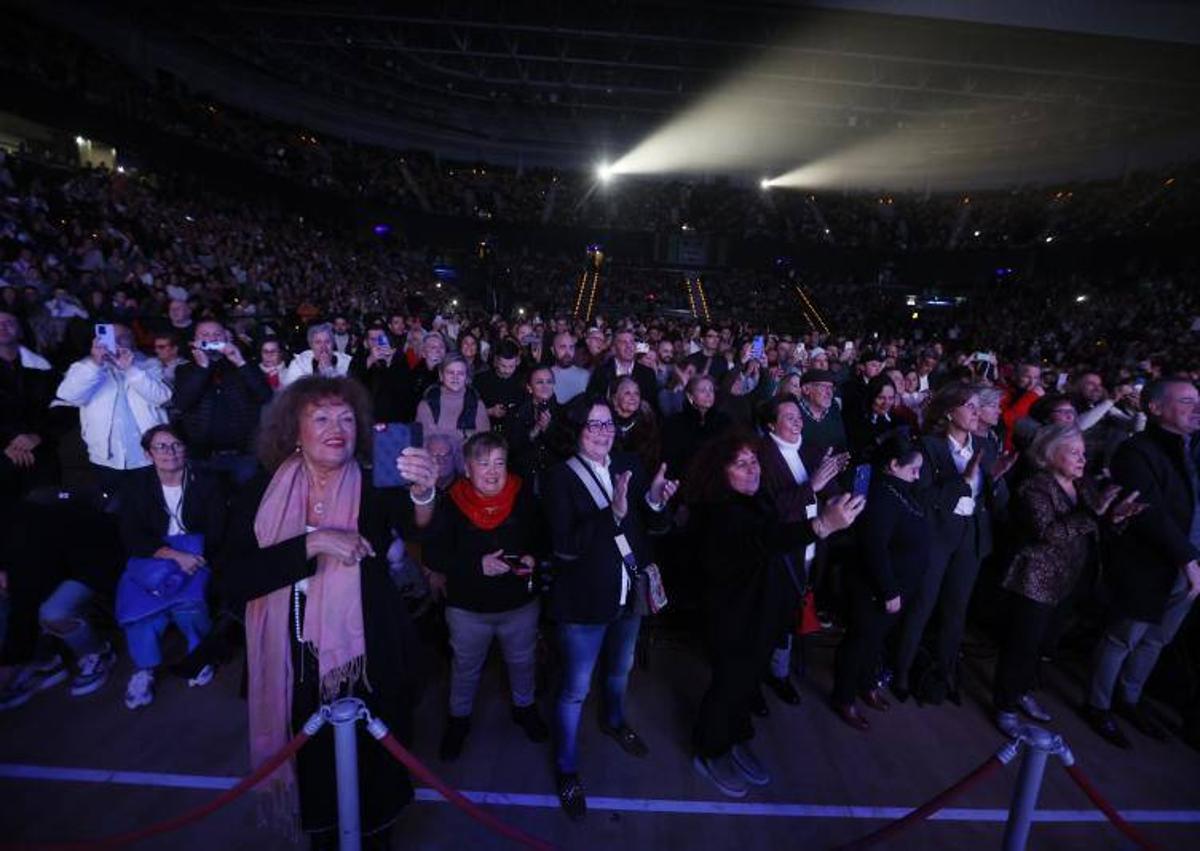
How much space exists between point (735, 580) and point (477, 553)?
3.75 ft

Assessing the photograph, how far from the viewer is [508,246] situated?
82.5 feet

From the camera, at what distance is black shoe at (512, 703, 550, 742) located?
2.98 m

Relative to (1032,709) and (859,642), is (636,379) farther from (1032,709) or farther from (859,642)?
(1032,709)

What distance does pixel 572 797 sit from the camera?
102 inches

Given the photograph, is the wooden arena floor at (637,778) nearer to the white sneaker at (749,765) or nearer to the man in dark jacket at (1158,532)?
the white sneaker at (749,765)

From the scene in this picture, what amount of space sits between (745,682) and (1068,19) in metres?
14.2

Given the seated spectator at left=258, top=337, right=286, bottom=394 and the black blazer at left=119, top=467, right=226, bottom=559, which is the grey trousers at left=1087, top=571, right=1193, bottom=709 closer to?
the black blazer at left=119, top=467, right=226, bottom=559

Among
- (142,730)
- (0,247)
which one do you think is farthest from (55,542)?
(0,247)

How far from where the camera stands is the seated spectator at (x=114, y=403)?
366 centimetres

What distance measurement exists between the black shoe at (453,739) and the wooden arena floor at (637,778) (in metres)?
0.06

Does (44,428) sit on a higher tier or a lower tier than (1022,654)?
higher

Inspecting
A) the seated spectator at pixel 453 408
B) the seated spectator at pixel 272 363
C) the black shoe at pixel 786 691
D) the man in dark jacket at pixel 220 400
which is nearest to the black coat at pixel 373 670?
the seated spectator at pixel 453 408

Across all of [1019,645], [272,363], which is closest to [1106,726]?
[1019,645]

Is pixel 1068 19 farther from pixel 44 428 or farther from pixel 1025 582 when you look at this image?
pixel 44 428
